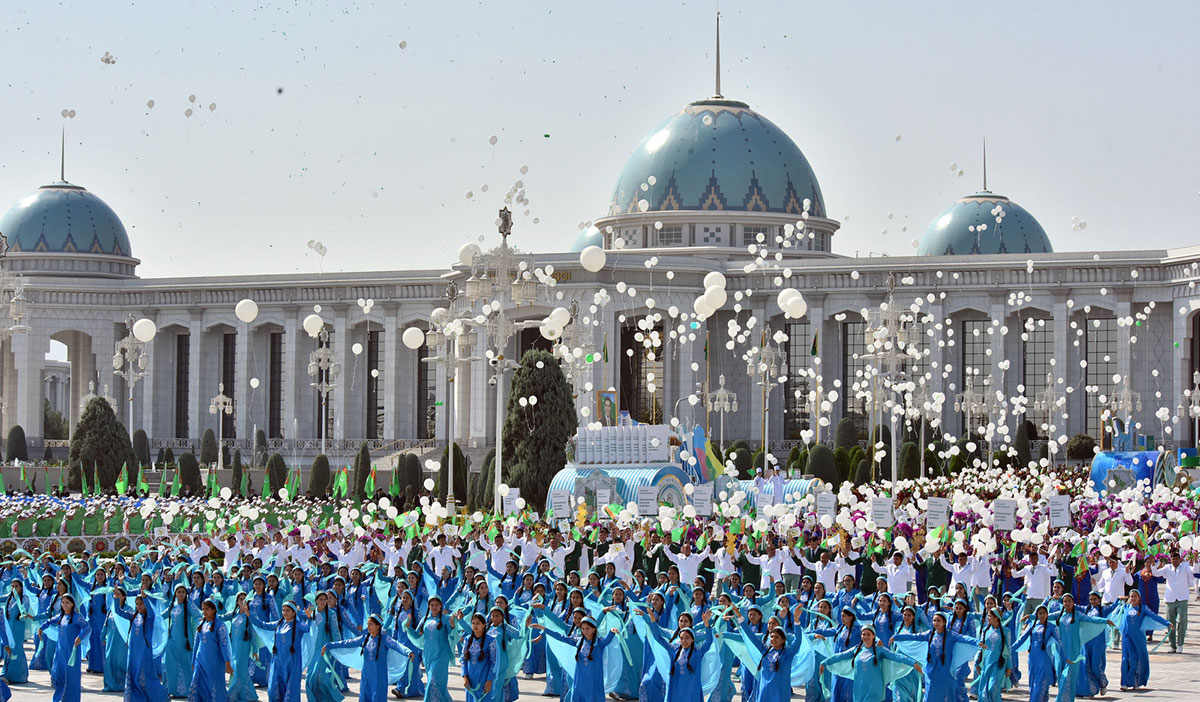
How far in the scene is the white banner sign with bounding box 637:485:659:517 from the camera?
3406cm

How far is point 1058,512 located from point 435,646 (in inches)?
543

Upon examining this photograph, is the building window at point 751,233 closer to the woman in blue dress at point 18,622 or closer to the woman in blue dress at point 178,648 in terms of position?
the woman in blue dress at point 18,622

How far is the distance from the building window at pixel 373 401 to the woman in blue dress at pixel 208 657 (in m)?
53.3

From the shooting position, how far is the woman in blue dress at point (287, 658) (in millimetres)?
18422

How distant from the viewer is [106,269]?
77.5 metres

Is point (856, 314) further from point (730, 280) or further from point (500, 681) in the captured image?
point (500, 681)

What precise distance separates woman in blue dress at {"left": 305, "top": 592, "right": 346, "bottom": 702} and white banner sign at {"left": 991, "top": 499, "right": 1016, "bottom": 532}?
11.7 metres

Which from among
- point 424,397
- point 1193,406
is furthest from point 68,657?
point 424,397

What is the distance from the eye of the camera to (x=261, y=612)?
64.8 ft

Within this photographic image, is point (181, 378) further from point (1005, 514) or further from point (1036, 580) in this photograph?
point (1036, 580)

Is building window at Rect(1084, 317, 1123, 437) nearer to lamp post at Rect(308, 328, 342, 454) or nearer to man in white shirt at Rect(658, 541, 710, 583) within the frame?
lamp post at Rect(308, 328, 342, 454)

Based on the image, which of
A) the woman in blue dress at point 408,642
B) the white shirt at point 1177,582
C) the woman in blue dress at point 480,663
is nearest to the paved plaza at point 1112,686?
the woman in blue dress at point 408,642

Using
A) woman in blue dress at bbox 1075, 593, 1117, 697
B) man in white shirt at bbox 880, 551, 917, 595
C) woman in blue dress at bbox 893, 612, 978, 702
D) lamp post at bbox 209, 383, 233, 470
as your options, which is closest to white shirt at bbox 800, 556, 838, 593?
man in white shirt at bbox 880, 551, 917, 595

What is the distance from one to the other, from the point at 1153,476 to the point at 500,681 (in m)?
27.4
